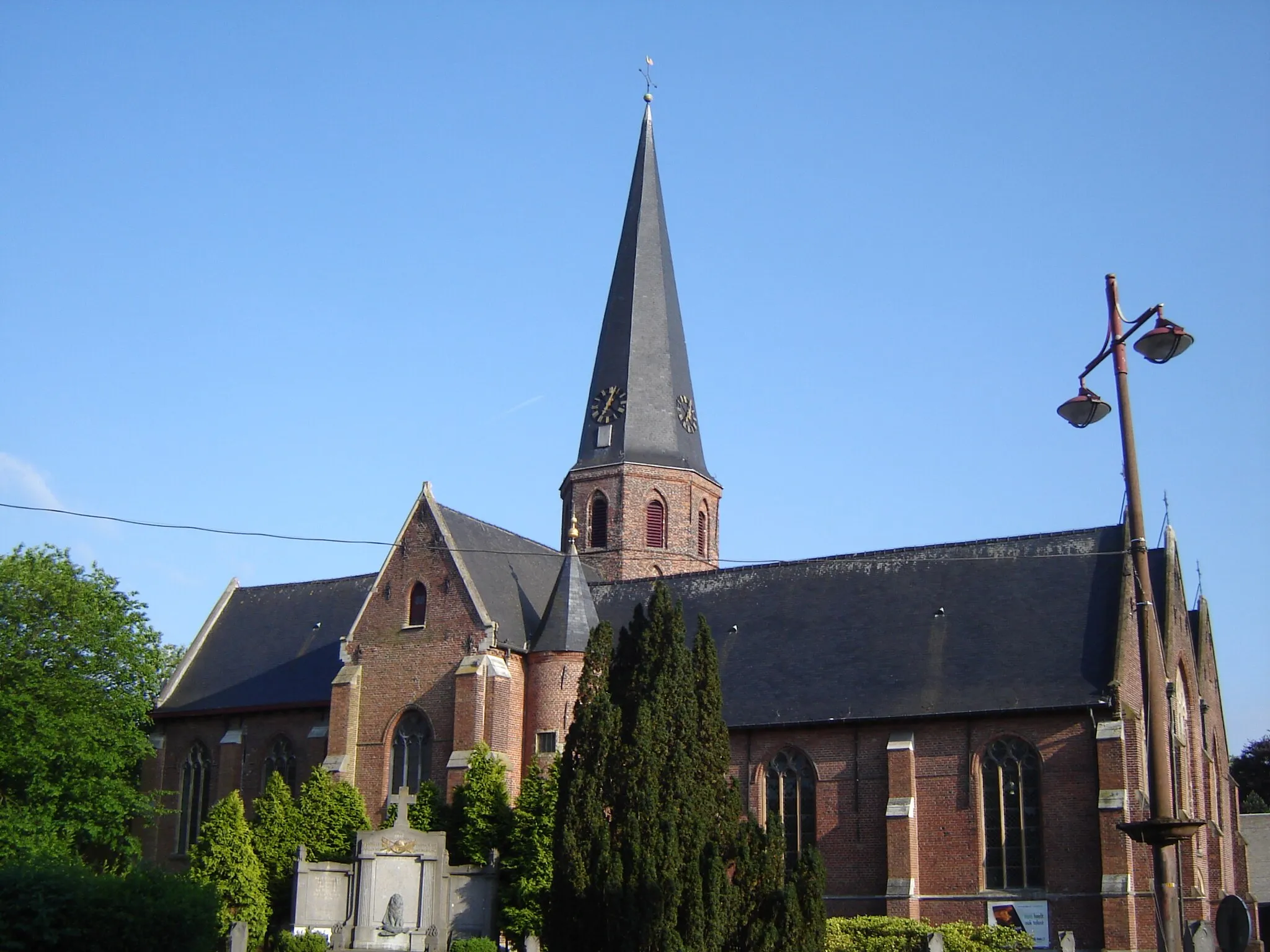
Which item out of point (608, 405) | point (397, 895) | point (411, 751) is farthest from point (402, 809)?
point (608, 405)

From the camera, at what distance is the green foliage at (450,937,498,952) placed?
28938mm

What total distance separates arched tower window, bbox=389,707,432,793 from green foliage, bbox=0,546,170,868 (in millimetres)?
8670

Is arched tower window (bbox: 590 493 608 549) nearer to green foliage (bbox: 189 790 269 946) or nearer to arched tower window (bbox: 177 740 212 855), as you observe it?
arched tower window (bbox: 177 740 212 855)

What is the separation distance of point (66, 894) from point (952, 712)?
2097 cm

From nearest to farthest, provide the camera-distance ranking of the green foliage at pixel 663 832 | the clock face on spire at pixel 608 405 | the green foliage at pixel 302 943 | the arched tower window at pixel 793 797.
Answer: the green foliage at pixel 663 832 < the green foliage at pixel 302 943 < the arched tower window at pixel 793 797 < the clock face on spire at pixel 608 405

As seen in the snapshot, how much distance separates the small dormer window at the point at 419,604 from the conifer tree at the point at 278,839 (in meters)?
5.24

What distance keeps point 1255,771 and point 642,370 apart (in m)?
36.7

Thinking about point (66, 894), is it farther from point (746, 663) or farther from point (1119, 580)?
point (1119, 580)

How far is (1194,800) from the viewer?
35.2m

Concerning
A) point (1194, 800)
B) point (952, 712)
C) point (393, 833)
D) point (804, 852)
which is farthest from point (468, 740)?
point (1194, 800)

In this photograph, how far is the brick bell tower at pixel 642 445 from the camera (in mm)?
45188

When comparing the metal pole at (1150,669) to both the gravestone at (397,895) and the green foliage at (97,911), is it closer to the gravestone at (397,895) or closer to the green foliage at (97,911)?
the green foliage at (97,911)

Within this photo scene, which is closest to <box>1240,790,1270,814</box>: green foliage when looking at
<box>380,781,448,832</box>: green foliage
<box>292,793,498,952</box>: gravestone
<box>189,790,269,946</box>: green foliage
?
<box>380,781,448,832</box>: green foliage

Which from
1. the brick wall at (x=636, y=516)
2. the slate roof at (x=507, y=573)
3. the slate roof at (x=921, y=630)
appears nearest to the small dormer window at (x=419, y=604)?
the slate roof at (x=507, y=573)
